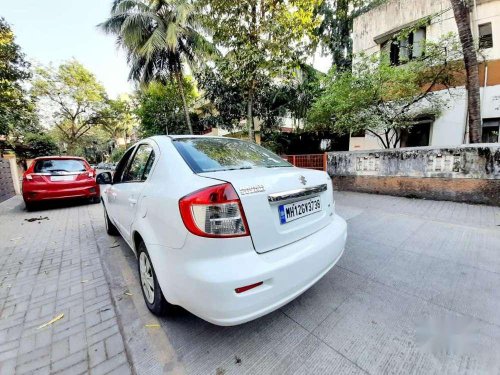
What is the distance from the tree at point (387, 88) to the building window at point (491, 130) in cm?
171

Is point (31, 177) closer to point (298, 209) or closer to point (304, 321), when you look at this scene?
point (298, 209)

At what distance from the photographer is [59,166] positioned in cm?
667

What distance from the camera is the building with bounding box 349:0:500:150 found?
325 inches

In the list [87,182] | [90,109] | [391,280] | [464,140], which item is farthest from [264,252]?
[90,109]

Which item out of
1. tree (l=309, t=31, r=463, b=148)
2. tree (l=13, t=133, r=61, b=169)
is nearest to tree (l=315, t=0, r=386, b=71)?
tree (l=309, t=31, r=463, b=148)

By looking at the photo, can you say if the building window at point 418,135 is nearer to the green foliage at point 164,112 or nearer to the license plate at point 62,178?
the license plate at point 62,178

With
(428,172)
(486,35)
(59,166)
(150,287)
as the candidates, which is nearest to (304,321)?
(150,287)

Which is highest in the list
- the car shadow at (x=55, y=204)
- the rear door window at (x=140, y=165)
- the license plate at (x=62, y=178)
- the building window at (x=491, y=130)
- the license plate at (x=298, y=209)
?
the building window at (x=491, y=130)

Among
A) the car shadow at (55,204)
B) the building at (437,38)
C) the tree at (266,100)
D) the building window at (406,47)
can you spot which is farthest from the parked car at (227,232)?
the tree at (266,100)

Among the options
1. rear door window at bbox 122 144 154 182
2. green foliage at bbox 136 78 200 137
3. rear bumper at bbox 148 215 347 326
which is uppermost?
green foliage at bbox 136 78 200 137

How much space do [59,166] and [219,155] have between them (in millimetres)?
6574

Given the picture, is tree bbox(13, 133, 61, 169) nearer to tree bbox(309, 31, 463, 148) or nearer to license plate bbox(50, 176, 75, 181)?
license plate bbox(50, 176, 75, 181)

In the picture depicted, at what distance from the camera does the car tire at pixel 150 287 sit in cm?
201

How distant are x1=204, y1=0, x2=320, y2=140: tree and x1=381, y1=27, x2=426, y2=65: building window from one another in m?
4.36
